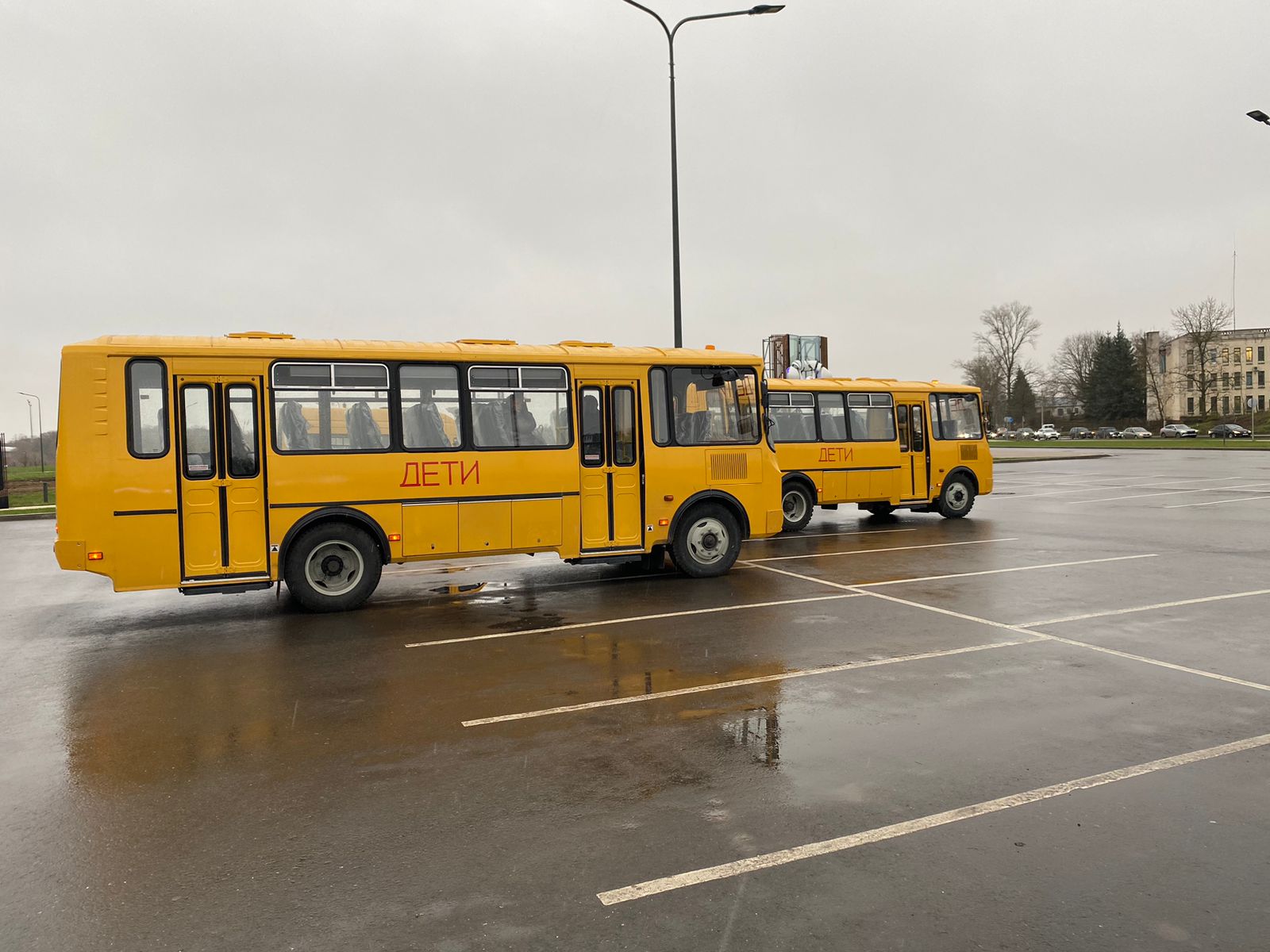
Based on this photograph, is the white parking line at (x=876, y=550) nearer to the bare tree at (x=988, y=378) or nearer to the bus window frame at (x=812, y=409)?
the bus window frame at (x=812, y=409)

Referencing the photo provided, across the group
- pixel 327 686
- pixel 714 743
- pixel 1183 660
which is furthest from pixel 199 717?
pixel 1183 660

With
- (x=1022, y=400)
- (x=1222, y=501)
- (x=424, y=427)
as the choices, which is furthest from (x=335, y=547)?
(x=1022, y=400)

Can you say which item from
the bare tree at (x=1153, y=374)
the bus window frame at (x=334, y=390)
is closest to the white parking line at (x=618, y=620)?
the bus window frame at (x=334, y=390)

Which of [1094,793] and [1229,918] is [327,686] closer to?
[1094,793]

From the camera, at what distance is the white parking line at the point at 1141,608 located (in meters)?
8.79

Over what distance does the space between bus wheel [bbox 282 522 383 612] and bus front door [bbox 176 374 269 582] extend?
36cm

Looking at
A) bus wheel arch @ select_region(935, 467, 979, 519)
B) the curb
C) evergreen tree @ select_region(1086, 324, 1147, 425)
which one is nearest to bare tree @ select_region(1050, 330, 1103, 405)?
evergreen tree @ select_region(1086, 324, 1147, 425)

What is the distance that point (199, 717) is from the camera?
6.20 metres

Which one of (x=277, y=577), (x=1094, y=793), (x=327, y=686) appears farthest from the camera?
(x=277, y=577)

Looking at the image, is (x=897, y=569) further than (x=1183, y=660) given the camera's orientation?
Yes

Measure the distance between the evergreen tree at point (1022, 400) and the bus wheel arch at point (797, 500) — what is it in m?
109

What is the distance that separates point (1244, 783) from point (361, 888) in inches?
176

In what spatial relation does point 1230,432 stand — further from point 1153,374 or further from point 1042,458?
point 1042,458

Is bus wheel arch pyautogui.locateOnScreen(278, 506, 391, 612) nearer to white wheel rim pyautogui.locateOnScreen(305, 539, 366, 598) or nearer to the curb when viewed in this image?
white wheel rim pyautogui.locateOnScreen(305, 539, 366, 598)
